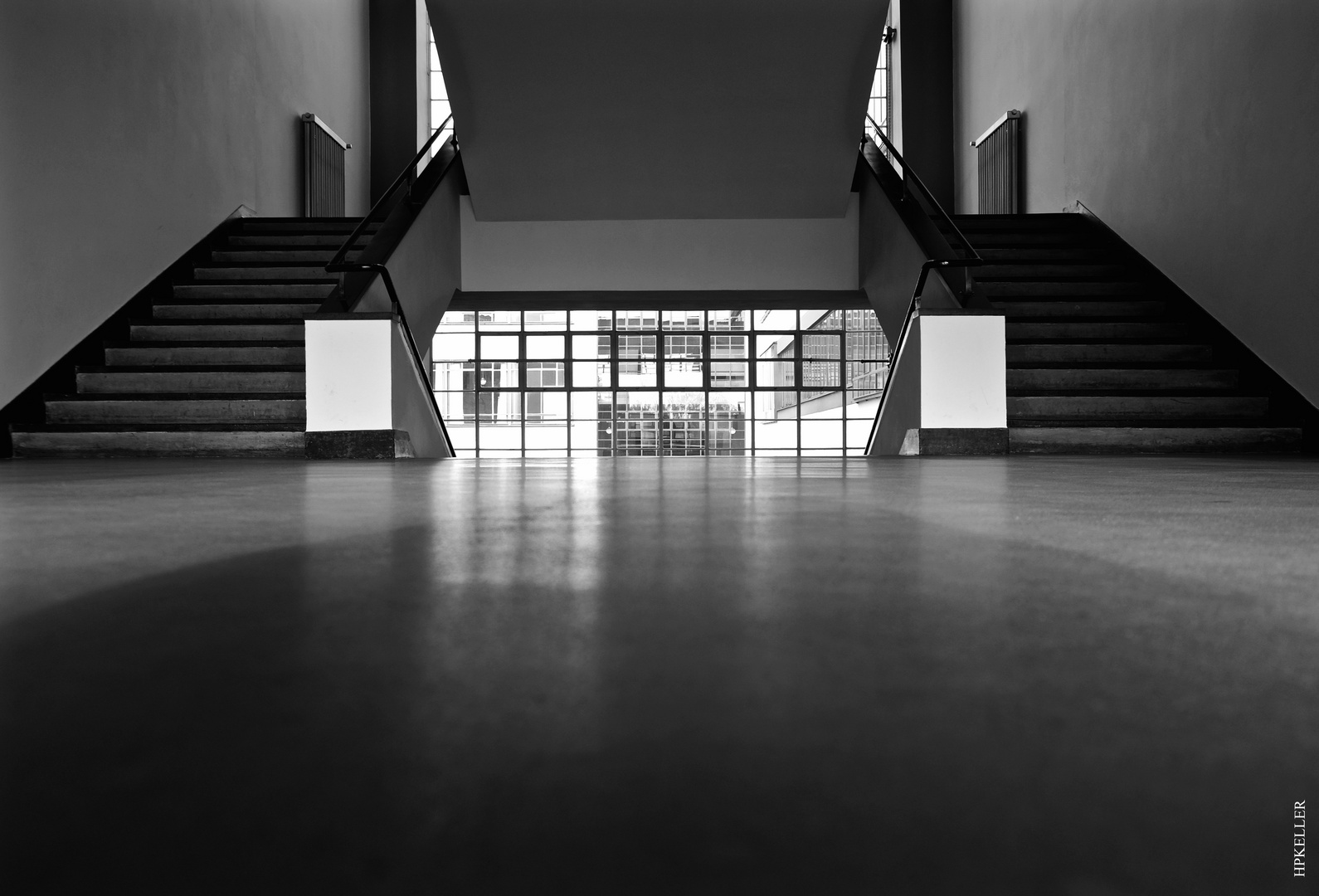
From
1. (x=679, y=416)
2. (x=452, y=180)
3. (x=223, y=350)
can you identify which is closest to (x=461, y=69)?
(x=452, y=180)

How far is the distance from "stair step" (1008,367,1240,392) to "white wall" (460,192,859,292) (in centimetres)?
398

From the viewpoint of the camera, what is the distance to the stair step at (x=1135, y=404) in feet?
20.0

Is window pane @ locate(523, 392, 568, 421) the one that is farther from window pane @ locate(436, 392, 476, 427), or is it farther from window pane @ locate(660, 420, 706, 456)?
window pane @ locate(660, 420, 706, 456)

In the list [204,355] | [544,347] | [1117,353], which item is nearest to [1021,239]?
[1117,353]

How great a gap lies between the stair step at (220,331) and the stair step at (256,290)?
0.51 m

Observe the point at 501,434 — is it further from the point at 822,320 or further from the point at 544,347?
the point at 822,320

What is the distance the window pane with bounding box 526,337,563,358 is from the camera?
3334 cm

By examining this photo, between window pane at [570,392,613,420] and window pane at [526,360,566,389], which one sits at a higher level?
window pane at [526,360,566,389]

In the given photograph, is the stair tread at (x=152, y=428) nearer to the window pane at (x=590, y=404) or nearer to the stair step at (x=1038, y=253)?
the stair step at (x=1038, y=253)

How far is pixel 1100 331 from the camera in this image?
7086 mm

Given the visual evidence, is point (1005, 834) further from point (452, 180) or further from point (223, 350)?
point (452, 180)

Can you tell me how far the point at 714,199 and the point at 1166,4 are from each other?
14.1ft

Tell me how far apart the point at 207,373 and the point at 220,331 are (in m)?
0.78

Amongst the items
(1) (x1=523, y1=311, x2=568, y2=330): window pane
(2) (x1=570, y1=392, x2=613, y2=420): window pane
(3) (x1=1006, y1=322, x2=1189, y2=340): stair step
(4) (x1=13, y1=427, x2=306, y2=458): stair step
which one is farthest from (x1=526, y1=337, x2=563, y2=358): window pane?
(4) (x1=13, y1=427, x2=306, y2=458): stair step
